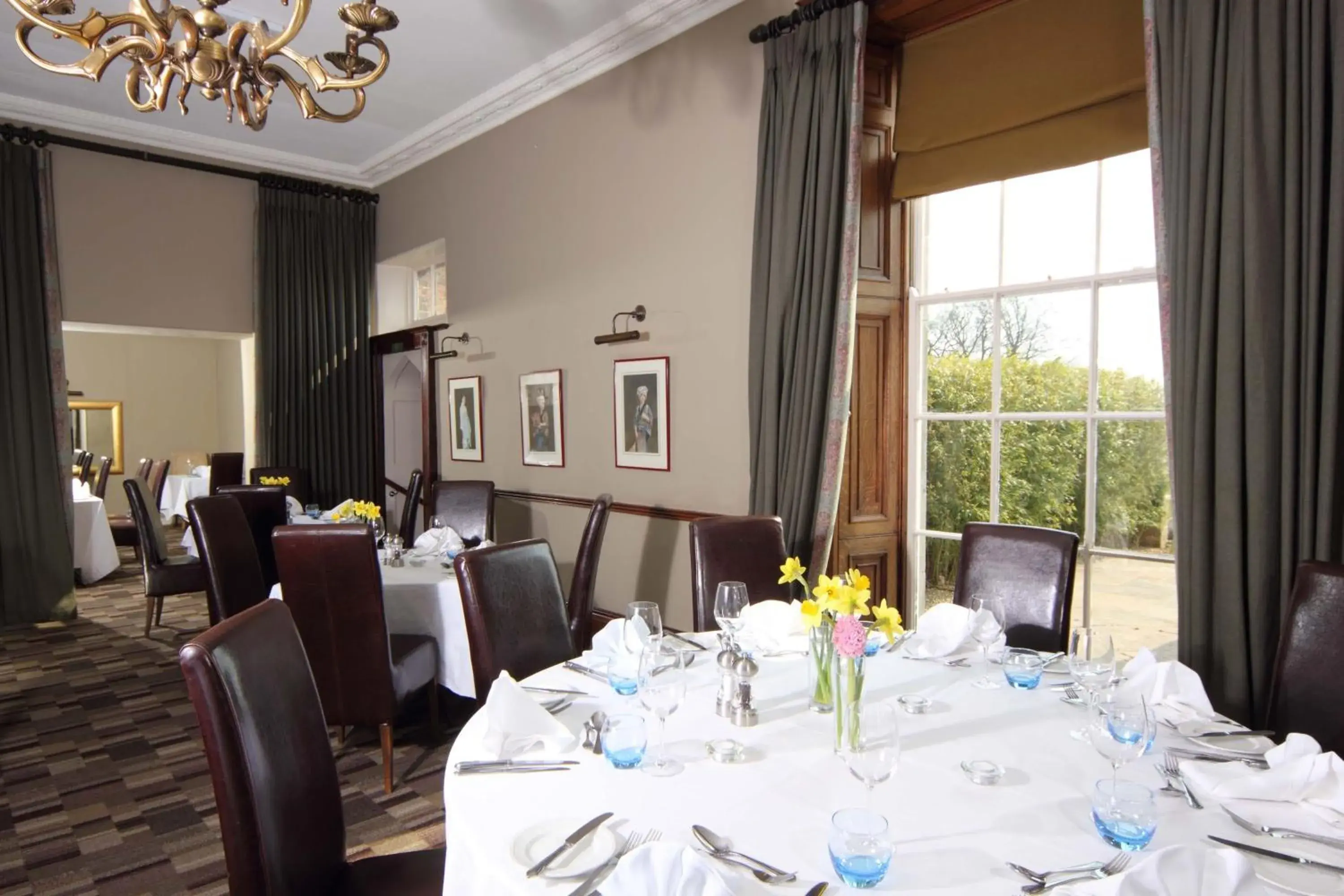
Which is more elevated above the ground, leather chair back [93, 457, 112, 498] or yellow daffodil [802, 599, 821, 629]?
yellow daffodil [802, 599, 821, 629]

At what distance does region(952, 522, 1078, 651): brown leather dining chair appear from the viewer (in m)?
2.44

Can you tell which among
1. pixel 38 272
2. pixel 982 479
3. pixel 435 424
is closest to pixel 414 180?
pixel 435 424

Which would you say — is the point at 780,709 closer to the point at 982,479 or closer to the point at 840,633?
the point at 840,633

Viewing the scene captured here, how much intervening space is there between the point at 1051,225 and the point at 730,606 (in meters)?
2.11

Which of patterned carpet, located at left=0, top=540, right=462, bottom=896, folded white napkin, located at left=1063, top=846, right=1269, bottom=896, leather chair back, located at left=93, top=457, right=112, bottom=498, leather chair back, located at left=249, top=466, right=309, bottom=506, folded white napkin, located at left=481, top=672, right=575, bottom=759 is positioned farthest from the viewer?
leather chair back, located at left=93, top=457, right=112, bottom=498

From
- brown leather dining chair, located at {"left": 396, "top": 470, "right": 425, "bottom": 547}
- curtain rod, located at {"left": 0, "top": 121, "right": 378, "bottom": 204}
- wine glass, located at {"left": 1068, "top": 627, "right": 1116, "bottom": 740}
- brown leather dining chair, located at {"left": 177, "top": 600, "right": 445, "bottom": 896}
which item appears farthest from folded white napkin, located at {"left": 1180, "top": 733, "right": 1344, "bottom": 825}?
curtain rod, located at {"left": 0, "top": 121, "right": 378, "bottom": 204}

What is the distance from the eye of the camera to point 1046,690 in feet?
6.08

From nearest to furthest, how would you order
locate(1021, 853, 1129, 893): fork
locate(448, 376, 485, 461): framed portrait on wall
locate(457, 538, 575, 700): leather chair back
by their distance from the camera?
locate(1021, 853, 1129, 893): fork
locate(457, 538, 575, 700): leather chair back
locate(448, 376, 485, 461): framed portrait on wall

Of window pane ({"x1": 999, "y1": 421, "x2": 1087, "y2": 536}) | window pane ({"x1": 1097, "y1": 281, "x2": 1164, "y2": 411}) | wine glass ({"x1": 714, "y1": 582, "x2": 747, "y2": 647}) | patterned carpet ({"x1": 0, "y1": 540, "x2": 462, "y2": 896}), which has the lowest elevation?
patterned carpet ({"x1": 0, "y1": 540, "x2": 462, "y2": 896})

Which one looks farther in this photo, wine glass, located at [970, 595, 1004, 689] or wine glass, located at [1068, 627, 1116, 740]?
wine glass, located at [970, 595, 1004, 689]

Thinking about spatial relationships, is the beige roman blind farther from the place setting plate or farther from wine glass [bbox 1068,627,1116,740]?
the place setting plate

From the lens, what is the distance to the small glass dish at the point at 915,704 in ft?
5.69

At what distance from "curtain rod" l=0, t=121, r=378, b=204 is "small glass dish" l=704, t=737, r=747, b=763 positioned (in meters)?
6.39

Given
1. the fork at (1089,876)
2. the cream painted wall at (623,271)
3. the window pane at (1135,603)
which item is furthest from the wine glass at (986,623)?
the cream painted wall at (623,271)
